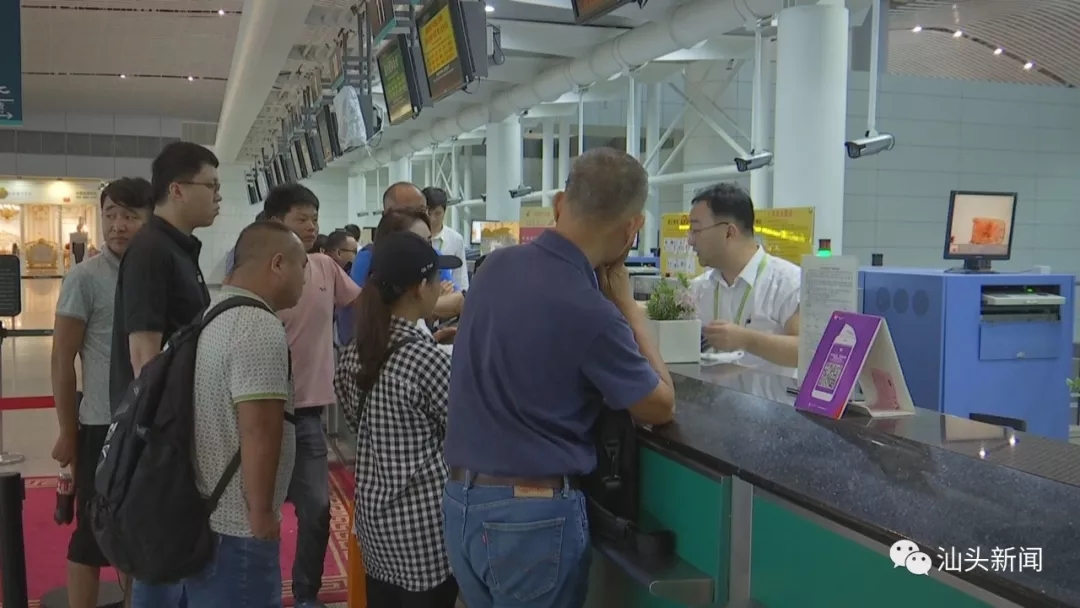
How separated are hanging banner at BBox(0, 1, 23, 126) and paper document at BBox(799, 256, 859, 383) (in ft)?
16.9

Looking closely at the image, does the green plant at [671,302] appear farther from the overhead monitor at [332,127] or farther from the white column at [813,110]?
A: the overhead monitor at [332,127]

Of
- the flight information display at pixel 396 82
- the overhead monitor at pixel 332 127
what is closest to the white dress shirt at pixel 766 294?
the flight information display at pixel 396 82

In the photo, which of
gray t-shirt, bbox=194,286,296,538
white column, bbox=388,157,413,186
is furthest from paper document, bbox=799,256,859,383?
white column, bbox=388,157,413,186

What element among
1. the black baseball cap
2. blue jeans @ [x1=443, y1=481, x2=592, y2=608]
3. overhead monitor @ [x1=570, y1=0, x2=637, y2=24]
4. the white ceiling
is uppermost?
the white ceiling

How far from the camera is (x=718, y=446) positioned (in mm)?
1800

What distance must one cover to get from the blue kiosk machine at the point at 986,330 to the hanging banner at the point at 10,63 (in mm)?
5310

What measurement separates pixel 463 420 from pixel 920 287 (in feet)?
13.0

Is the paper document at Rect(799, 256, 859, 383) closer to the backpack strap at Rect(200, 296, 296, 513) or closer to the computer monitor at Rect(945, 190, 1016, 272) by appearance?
the backpack strap at Rect(200, 296, 296, 513)

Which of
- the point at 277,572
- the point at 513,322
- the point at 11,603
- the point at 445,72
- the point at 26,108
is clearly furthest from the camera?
the point at 26,108

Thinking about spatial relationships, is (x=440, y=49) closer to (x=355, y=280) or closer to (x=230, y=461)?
(x=355, y=280)

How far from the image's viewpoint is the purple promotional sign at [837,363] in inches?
77.0

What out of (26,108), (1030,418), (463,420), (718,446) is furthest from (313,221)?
(26,108)

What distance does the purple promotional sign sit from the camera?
77.0 inches

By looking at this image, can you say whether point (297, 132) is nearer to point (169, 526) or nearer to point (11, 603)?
point (11, 603)
